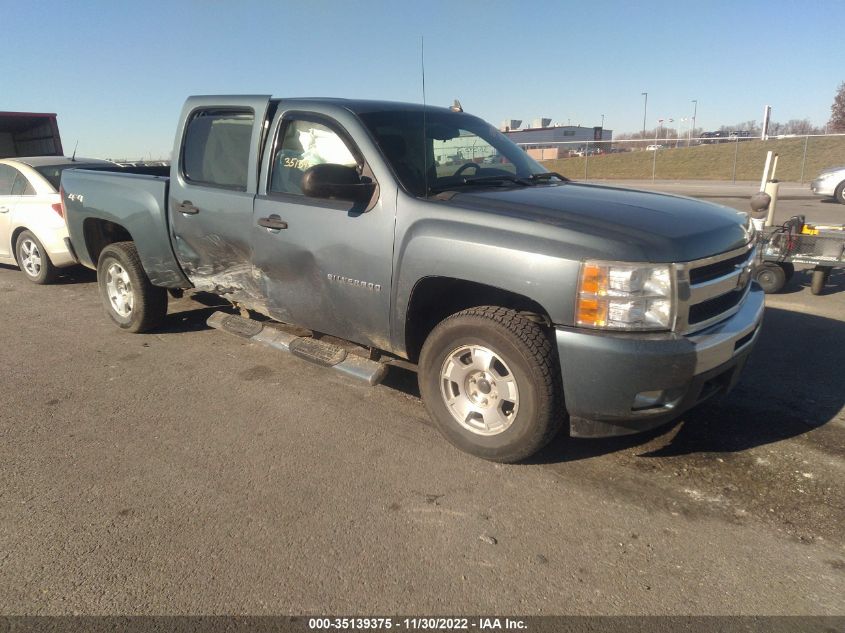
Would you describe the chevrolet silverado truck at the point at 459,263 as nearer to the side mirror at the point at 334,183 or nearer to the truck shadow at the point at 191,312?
the side mirror at the point at 334,183

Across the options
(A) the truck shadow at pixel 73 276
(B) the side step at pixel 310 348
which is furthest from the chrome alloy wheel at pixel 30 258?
(B) the side step at pixel 310 348

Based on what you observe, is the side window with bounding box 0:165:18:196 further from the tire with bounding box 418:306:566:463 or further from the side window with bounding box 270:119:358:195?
the tire with bounding box 418:306:566:463

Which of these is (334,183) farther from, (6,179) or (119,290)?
(6,179)

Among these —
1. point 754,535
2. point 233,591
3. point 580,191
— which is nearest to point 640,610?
point 754,535

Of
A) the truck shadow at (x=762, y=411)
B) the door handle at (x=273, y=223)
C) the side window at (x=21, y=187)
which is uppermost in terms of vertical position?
the side window at (x=21, y=187)

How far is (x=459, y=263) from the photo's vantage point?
3.15 metres

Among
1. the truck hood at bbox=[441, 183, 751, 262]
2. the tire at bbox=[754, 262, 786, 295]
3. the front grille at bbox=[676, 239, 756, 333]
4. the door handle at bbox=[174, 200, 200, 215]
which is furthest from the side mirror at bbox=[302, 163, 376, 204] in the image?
the tire at bbox=[754, 262, 786, 295]

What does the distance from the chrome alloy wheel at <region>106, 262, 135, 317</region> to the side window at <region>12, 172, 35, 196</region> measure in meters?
2.78

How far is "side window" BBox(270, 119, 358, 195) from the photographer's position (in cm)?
388

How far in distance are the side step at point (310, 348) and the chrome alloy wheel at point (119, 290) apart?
1200 millimetres

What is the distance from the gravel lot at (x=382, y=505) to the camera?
2.38 meters

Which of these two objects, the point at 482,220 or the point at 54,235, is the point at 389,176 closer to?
the point at 482,220

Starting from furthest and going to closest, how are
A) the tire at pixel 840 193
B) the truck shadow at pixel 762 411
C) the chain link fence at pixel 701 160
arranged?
the chain link fence at pixel 701 160 < the tire at pixel 840 193 < the truck shadow at pixel 762 411

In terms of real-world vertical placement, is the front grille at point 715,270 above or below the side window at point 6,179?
below
